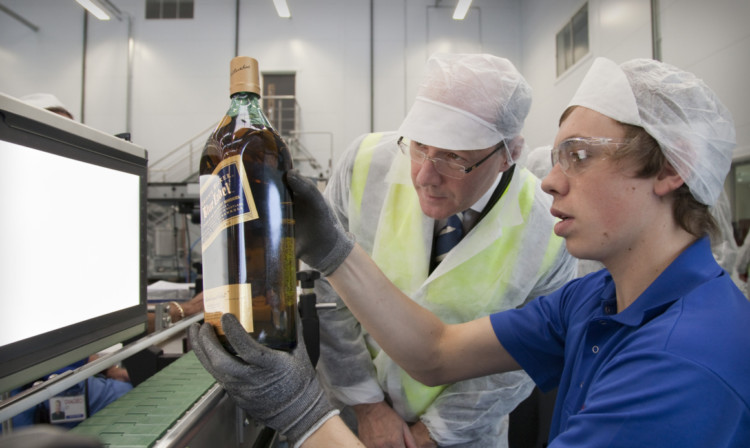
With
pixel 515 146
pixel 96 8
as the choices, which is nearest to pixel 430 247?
pixel 515 146

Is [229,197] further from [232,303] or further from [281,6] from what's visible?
[281,6]

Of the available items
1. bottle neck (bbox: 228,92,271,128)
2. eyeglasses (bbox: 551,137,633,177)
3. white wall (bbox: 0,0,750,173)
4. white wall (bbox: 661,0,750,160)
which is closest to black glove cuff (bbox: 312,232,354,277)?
bottle neck (bbox: 228,92,271,128)

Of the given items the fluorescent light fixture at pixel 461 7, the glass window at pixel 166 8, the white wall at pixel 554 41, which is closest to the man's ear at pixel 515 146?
the white wall at pixel 554 41

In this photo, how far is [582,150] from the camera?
2.33ft

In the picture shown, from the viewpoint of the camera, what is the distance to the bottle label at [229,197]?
0.55 metres

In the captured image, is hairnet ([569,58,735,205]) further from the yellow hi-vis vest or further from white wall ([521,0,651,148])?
white wall ([521,0,651,148])

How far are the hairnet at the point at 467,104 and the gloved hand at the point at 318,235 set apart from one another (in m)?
0.30

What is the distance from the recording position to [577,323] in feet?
2.70

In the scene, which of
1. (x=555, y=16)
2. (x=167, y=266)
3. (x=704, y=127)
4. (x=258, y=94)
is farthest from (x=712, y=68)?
(x=167, y=266)

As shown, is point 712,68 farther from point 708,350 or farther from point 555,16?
point 708,350

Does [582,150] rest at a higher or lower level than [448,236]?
higher

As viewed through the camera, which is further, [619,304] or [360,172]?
[360,172]

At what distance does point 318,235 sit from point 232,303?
0.81 ft

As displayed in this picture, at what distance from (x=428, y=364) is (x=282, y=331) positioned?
443 millimetres
